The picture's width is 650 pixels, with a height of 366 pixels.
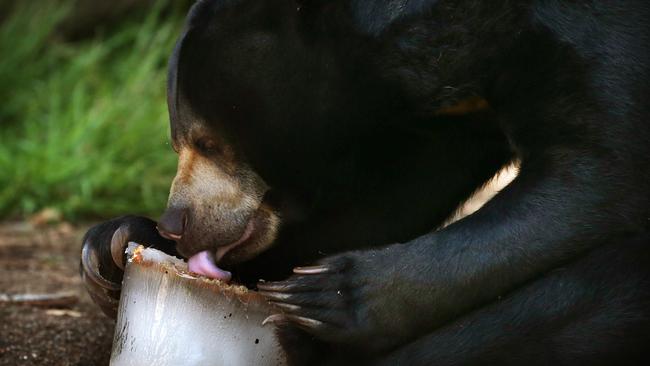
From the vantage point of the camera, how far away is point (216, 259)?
296 centimetres

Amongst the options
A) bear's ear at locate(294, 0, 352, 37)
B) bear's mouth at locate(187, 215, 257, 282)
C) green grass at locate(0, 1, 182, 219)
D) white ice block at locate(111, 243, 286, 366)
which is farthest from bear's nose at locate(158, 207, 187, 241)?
green grass at locate(0, 1, 182, 219)

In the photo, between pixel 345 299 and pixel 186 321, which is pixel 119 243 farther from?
pixel 345 299

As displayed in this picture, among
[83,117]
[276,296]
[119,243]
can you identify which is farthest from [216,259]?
[83,117]

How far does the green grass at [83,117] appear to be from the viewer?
614 cm

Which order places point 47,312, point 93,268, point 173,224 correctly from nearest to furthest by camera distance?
point 173,224
point 93,268
point 47,312

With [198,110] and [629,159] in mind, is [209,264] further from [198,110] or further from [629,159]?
[629,159]

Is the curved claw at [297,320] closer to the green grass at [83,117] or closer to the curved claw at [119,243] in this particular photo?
the curved claw at [119,243]

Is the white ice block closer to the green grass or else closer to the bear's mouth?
the bear's mouth

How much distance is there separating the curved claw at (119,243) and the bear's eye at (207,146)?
0.92 feet

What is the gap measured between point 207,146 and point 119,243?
0.33m

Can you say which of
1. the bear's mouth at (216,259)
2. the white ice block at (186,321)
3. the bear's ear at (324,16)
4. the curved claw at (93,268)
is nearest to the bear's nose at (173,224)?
the bear's mouth at (216,259)

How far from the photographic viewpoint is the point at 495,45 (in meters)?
2.62

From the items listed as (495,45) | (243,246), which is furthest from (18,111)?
(495,45)

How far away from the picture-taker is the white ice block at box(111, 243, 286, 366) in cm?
249
